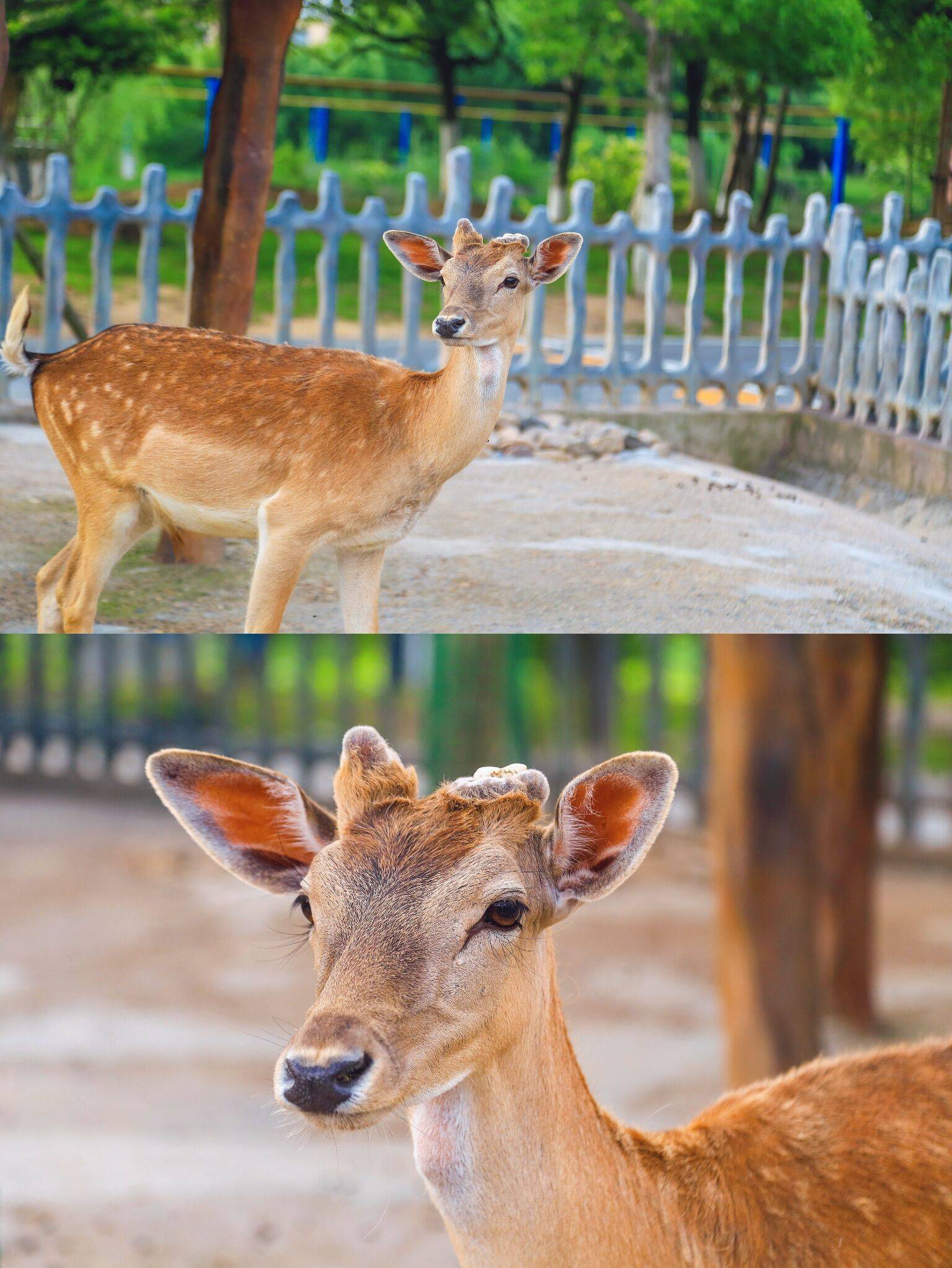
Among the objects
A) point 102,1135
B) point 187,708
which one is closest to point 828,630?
point 102,1135

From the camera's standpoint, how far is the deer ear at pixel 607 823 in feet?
4.08

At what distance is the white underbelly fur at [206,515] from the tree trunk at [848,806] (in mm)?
1313

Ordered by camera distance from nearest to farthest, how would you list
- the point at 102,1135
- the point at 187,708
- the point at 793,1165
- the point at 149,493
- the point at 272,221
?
the point at 793,1165 → the point at 149,493 → the point at 102,1135 → the point at 272,221 → the point at 187,708

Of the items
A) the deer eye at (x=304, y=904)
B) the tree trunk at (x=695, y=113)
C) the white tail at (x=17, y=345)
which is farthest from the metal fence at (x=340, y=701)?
the deer eye at (x=304, y=904)

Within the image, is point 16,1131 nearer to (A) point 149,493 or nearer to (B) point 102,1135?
(B) point 102,1135

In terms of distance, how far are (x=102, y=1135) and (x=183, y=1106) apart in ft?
0.75

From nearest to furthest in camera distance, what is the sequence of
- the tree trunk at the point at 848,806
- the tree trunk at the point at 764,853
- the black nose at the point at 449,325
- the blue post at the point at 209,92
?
the black nose at the point at 449,325, the tree trunk at the point at 764,853, the tree trunk at the point at 848,806, the blue post at the point at 209,92

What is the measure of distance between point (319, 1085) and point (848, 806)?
116 inches

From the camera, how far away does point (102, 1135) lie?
12.1 feet

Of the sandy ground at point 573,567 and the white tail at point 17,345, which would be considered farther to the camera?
the sandy ground at point 573,567

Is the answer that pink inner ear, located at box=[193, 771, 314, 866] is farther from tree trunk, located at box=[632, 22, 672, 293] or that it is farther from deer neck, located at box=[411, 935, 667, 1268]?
tree trunk, located at box=[632, 22, 672, 293]

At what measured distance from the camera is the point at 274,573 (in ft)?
7.99

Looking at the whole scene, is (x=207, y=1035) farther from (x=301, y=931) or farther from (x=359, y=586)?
(x=359, y=586)

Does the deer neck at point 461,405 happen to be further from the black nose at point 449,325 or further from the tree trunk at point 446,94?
the tree trunk at point 446,94
